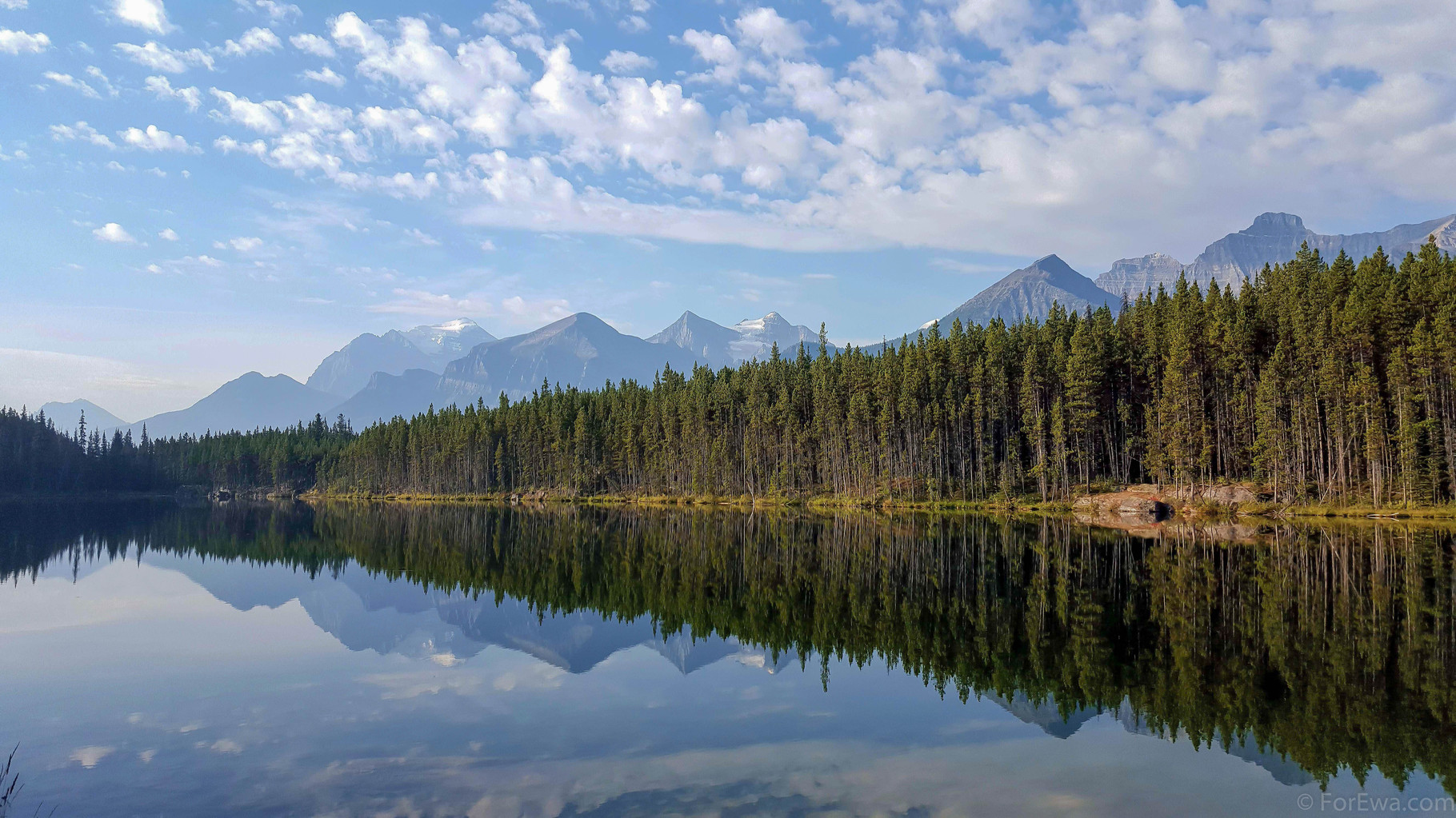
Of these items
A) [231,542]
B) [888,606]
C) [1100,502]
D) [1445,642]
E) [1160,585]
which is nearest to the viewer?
[1445,642]

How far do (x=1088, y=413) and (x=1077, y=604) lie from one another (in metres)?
56.9

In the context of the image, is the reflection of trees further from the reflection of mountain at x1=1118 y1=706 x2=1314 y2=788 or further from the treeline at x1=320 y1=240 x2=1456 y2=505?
the treeline at x1=320 y1=240 x2=1456 y2=505

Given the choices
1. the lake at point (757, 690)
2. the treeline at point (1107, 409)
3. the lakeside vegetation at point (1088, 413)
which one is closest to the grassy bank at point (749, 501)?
the lakeside vegetation at point (1088, 413)

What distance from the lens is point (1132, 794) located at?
10242mm

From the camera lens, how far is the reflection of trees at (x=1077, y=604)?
13008 millimetres

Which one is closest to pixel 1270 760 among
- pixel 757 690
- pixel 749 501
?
pixel 757 690

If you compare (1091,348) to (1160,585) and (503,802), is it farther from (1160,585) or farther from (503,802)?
(503,802)

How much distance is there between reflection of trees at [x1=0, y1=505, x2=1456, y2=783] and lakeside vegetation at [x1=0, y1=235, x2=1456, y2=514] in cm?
1550

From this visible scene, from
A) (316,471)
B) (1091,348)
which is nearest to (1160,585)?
(1091,348)

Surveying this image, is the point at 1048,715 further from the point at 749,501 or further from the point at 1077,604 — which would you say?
the point at 749,501

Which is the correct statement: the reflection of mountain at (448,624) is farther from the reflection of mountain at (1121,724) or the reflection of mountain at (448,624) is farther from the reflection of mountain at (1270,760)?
the reflection of mountain at (1270,760)

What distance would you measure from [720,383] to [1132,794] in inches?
4217

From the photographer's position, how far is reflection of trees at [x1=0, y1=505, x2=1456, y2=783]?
1301 cm

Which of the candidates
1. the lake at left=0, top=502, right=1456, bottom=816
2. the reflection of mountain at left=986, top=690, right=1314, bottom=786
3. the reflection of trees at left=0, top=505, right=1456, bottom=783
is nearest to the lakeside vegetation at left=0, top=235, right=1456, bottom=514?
the reflection of trees at left=0, top=505, right=1456, bottom=783
